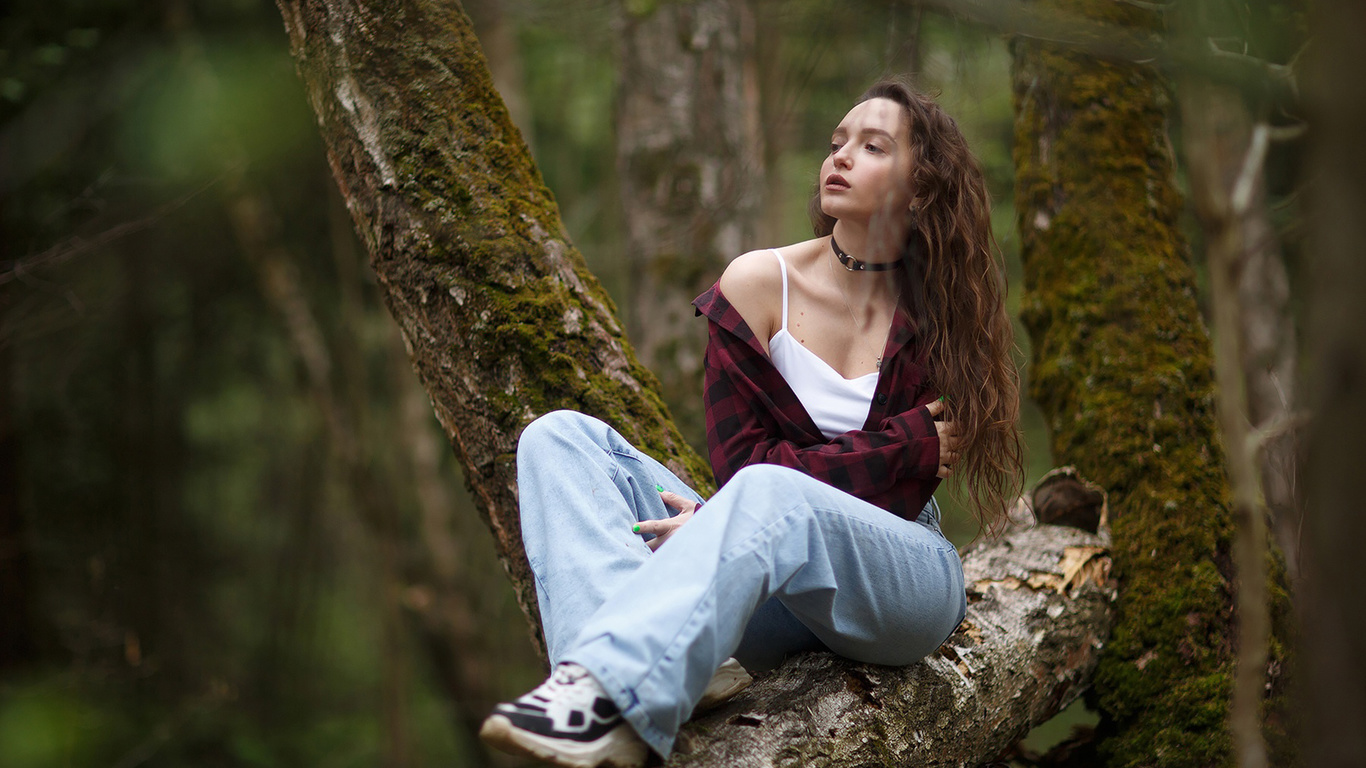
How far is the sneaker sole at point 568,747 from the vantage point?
4.87 feet

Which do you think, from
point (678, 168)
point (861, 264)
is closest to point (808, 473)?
point (861, 264)

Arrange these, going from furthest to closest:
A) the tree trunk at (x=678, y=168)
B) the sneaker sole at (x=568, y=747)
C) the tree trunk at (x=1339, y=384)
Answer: the tree trunk at (x=678, y=168) → the sneaker sole at (x=568, y=747) → the tree trunk at (x=1339, y=384)

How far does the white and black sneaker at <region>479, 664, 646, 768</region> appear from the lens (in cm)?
150

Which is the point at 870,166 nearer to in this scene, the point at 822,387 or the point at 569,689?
the point at 822,387

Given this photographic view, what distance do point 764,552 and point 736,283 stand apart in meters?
0.81

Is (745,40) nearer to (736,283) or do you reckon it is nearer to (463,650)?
(736,283)

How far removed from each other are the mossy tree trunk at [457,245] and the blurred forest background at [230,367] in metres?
0.93

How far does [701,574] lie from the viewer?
1647 millimetres

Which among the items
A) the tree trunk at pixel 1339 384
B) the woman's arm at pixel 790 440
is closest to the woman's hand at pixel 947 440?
the woman's arm at pixel 790 440

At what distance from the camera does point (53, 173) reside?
472 centimetres

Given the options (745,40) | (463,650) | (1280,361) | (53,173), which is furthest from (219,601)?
(1280,361)

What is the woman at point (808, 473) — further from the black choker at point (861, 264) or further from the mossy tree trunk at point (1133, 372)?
the mossy tree trunk at point (1133, 372)

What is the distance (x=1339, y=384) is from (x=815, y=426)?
1483mm

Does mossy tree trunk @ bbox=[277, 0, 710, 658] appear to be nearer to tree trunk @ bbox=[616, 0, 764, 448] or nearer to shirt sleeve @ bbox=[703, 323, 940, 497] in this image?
shirt sleeve @ bbox=[703, 323, 940, 497]
